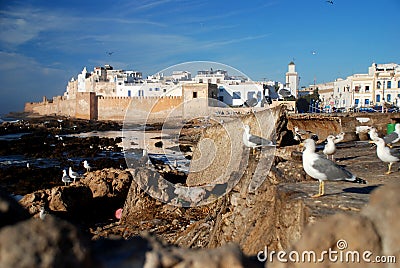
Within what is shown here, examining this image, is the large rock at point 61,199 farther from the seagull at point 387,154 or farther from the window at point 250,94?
the window at point 250,94

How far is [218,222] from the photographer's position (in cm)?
452

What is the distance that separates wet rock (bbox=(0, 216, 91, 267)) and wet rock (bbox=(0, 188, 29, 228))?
8 centimetres

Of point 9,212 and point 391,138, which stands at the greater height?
point 9,212

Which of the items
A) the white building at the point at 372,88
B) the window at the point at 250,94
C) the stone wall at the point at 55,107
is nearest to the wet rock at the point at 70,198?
the white building at the point at 372,88

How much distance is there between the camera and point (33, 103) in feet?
297

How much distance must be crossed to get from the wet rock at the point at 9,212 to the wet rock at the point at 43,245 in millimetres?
81

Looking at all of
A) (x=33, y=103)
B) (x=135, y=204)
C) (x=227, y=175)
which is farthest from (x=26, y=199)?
(x=33, y=103)

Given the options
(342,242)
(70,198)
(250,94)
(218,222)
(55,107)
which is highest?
(250,94)

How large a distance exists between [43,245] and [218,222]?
137 inches

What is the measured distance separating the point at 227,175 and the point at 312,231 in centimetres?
522

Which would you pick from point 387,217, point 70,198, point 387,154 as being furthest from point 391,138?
point 70,198

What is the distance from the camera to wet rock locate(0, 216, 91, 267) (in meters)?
1.15

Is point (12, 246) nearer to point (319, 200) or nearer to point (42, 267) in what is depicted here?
point (42, 267)

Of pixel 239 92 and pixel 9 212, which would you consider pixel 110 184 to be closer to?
pixel 9 212
